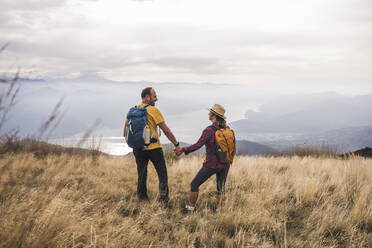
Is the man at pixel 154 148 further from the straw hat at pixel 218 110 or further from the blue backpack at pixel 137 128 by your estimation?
the straw hat at pixel 218 110

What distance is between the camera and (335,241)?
3506 mm

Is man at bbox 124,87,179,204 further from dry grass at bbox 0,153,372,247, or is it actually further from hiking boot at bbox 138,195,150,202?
dry grass at bbox 0,153,372,247

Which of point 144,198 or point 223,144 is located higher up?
point 223,144

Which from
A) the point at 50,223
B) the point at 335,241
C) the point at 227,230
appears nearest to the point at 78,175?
the point at 50,223

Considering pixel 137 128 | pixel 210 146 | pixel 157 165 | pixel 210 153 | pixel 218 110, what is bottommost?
pixel 157 165

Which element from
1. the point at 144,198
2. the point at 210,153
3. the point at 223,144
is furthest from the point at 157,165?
the point at 223,144

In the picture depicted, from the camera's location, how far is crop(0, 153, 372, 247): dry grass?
290 cm

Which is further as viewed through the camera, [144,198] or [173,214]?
[144,198]

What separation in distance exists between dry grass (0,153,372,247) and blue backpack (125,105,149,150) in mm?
1019

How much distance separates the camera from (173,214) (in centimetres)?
423

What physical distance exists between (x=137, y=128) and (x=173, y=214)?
5.17 feet

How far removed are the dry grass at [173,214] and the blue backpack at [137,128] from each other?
1.02m

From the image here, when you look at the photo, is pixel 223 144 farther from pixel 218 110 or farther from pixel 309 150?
pixel 309 150

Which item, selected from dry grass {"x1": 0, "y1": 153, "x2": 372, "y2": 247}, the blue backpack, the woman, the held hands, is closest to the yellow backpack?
the woman
